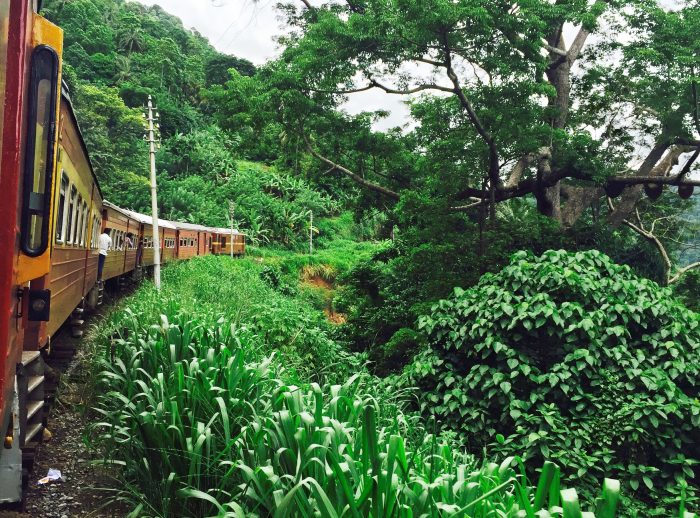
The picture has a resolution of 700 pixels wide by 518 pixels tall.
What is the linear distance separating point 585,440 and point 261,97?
32.4ft

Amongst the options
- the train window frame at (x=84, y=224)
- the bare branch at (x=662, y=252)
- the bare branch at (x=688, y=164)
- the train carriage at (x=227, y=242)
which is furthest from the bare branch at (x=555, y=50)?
the train carriage at (x=227, y=242)

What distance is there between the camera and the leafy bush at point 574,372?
257 inches

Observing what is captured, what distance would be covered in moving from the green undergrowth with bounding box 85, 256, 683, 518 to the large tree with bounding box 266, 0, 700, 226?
6063 mm

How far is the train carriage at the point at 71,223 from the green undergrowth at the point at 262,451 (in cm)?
78

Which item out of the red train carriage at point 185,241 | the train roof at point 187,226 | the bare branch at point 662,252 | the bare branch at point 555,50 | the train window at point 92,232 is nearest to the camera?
the train window at point 92,232

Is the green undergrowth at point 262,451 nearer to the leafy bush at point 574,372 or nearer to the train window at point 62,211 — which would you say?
the leafy bush at point 574,372

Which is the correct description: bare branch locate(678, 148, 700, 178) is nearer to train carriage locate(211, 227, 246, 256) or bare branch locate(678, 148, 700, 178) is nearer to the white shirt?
the white shirt

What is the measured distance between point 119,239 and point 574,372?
10959 millimetres

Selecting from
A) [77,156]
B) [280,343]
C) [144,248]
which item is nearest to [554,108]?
[280,343]

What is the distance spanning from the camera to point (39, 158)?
116 inches

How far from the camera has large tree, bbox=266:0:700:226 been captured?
1022 cm

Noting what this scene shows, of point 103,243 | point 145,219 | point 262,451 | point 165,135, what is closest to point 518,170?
point 103,243

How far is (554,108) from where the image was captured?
11719 mm

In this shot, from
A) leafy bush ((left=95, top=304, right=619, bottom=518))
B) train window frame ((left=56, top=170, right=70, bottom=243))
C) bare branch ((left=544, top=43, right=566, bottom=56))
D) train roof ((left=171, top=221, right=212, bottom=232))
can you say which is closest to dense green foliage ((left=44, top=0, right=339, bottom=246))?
train roof ((left=171, top=221, right=212, bottom=232))
